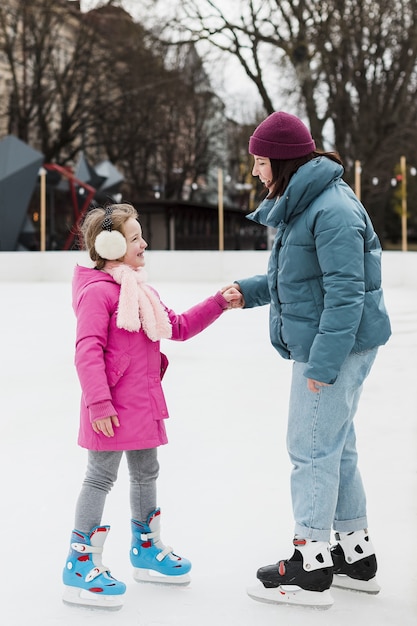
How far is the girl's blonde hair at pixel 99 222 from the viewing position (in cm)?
256

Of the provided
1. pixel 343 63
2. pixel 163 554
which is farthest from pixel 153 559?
pixel 343 63

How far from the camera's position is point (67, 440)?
4.38m

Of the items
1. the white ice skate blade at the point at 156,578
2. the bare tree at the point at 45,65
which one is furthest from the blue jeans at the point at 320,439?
the bare tree at the point at 45,65

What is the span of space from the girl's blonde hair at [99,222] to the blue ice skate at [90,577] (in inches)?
29.8

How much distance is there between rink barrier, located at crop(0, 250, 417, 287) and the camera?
18953 millimetres

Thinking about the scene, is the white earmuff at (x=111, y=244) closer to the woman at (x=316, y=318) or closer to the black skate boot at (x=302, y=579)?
the woman at (x=316, y=318)

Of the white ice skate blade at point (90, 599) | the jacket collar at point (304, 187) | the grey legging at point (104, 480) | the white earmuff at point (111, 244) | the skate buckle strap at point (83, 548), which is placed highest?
the jacket collar at point (304, 187)

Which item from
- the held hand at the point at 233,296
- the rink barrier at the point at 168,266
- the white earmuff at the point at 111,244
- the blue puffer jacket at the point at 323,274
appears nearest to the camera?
the blue puffer jacket at the point at 323,274

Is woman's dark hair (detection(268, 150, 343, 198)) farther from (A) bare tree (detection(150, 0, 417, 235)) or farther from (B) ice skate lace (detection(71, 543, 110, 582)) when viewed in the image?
(A) bare tree (detection(150, 0, 417, 235))

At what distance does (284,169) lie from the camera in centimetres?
244

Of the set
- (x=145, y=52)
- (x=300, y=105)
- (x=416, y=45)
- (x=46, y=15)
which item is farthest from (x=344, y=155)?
(x=46, y=15)

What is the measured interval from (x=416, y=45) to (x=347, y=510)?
24.0 metres

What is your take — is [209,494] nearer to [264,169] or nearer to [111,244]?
[111,244]

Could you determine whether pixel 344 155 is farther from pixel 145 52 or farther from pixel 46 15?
pixel 46 15
